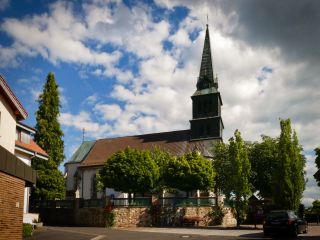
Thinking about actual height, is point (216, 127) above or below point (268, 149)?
above

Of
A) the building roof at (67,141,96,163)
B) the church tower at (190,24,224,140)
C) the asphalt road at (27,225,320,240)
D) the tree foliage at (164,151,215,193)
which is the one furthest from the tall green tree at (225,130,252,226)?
the building roof at (67,141,96,163)

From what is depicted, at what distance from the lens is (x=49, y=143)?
45.2m

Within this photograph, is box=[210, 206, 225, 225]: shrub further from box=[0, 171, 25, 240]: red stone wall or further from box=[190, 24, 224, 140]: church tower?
box=[190, 24, 224, 140]: church tower

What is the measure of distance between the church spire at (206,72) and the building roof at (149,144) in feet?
31.5

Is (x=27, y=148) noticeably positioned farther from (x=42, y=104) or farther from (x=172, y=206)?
(x=42, y=104)

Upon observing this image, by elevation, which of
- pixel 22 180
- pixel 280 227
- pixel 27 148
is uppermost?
pixel 27 148

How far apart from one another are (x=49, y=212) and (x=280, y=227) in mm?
24863

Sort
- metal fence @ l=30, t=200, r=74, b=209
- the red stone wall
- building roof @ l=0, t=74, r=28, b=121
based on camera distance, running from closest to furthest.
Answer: the red stone wall < building roof @ l=0, t=74, r=28, b=121 < metal fence @ l=30, t=200, r=74, b=209

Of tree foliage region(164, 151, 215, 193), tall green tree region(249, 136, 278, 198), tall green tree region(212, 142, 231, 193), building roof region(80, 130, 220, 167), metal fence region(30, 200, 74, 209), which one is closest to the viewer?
metal fence region(30, 200, 74, 209)

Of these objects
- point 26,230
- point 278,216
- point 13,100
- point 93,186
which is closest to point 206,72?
point 93,186

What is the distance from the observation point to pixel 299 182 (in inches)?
1420

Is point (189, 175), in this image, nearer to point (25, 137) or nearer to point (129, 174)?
point (129, 174)

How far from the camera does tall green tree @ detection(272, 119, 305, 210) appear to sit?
35812 mm

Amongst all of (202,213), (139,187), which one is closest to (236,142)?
(202,213)
